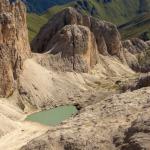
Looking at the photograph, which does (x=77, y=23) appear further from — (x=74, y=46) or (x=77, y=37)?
(x=74, y=46)

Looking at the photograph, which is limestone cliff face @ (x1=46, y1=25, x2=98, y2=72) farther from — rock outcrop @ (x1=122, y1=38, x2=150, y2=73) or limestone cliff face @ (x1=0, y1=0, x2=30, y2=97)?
rock outcrop @ (x1=122, y1=38, x2=150, y2=73)

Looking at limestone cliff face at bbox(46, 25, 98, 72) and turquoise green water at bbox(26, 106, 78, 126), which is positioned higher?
limestone cliff face at bbox(46, 25, 98, 72)

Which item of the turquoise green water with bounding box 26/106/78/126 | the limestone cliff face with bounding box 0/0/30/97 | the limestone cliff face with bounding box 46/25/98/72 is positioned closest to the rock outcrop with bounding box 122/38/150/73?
the limestone cliff face with bounding box 46/25/98/72

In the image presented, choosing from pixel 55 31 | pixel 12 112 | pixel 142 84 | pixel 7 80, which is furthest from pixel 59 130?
pixel 55 31

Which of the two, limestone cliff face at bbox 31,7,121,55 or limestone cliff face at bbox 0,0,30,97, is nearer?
limestone cliff face at bbox 0,0,30,97

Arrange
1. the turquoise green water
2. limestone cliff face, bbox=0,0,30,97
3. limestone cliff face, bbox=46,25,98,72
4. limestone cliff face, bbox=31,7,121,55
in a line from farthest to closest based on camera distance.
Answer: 1. limestone cliff face, bbox=31,7,121,55
2. limestone cliff face, bbox=46,25,98,72
3. limestone cliff face, bbox=0,0,30,97
4. the turquoise green water

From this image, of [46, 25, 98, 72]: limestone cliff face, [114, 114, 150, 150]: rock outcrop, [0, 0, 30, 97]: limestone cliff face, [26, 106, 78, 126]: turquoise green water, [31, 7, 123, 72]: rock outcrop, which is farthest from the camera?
[31, 7, 123, 72]: rock outcrop

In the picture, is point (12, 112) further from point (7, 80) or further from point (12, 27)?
point (12, 27)
